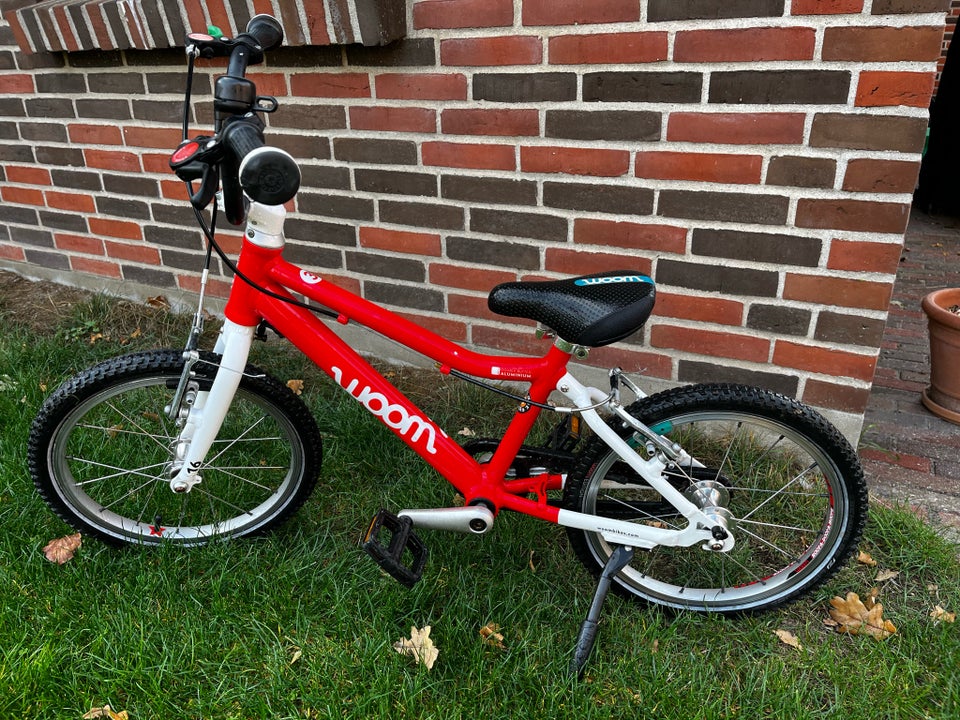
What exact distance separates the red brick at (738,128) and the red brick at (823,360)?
636mm

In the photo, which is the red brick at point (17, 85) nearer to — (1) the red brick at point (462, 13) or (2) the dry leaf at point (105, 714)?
(1) the red brick at point (462, 13)

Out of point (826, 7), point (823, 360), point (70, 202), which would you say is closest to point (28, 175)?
point (70, 202)

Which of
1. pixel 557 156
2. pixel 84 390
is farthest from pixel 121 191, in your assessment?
pixel 557 156

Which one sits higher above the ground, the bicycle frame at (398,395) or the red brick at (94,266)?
the bicycle frame at (398,395)

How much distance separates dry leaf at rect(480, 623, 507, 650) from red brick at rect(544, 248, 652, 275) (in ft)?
3.95

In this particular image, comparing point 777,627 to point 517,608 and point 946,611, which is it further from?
point 517,608

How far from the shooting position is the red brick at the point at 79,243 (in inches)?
143

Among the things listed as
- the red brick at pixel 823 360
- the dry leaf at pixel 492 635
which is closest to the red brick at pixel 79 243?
the dry leaf at pixel 492 635

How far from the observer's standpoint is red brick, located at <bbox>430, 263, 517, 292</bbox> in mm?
2703

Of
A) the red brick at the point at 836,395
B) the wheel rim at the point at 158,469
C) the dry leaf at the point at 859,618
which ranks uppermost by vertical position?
the red brick at the point at 836,395

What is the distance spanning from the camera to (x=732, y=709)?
5.65 ft

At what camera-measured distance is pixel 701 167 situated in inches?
88.0

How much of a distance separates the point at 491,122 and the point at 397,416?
3.56 feet

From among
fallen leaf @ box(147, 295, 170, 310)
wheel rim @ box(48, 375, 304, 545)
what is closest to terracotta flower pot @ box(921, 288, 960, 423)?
wheel rim @ box(48, 375, 304, 545)
